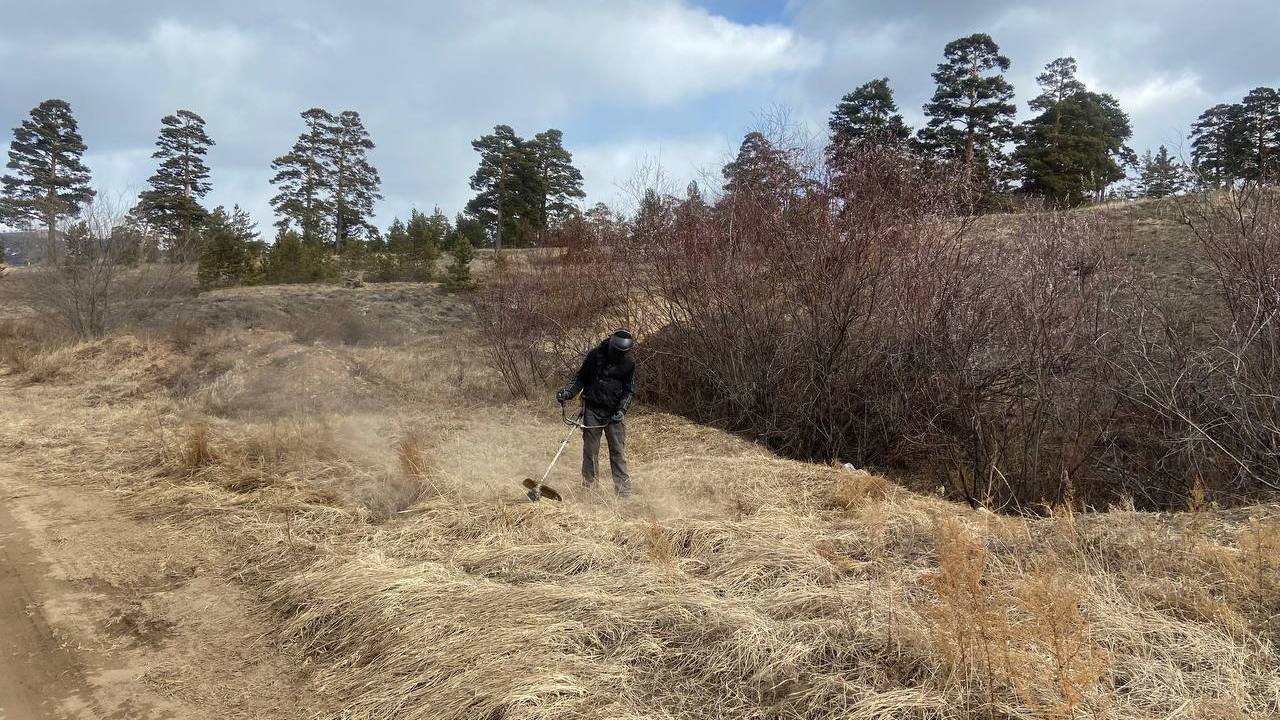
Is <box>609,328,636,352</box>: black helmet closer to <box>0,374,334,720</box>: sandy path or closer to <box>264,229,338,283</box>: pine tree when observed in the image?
<box>0,374,334,720</box>: sandy path

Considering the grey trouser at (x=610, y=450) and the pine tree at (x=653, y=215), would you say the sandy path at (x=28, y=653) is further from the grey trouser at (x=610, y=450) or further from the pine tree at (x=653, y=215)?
the pine tree at (x=653, y=215)

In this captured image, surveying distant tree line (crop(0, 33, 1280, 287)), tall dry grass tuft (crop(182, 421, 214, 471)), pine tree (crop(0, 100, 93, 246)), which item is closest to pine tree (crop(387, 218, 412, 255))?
distant tree line (crop(0, 33, 1280, 287))

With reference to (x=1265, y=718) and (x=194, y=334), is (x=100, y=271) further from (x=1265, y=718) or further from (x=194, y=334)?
(x=1265, y=718)

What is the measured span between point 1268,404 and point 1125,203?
66.3 ft

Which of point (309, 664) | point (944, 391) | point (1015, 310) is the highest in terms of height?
point (1015, 310)

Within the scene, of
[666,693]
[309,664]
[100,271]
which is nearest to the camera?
[666,693]

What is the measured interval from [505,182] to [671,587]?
38930 mm

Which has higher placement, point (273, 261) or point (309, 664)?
point (273, 261)

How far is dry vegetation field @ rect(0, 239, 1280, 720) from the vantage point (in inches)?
112

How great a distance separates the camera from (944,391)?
873 cm

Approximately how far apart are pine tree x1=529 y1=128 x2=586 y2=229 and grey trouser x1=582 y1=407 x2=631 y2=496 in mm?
34264

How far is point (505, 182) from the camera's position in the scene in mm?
40062

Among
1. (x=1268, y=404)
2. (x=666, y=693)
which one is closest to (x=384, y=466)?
(x=666, y=693)

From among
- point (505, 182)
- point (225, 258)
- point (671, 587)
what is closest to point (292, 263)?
point (225, 258)
